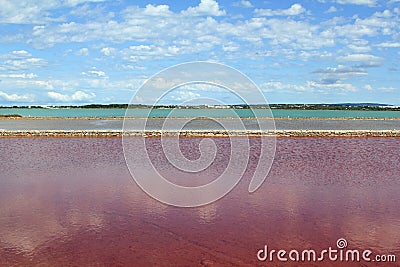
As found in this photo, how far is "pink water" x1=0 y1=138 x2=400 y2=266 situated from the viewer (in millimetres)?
7215

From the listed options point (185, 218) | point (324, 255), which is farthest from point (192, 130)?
point (324, 255)

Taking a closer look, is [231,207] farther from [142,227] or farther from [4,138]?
[4,138]

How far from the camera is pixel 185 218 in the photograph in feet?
30.6

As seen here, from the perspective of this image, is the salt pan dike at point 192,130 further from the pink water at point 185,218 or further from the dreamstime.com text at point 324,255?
the dreamstime.com text at point 324,255

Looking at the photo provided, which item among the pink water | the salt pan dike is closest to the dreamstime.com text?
the pink water

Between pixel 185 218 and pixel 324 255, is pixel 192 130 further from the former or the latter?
pixel 324 255

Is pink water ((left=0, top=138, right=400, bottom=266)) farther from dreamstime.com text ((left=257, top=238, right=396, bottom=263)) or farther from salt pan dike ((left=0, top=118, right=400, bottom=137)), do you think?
salt pan dike ((left=0, top=118, right=400, bottom=137))

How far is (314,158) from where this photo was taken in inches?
741

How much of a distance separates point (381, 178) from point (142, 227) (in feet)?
30.3

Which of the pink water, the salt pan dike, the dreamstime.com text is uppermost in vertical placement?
the salt pan dike

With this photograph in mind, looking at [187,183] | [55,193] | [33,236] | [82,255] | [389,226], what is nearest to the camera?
[82,255]

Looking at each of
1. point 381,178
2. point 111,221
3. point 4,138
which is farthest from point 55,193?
point 4,138

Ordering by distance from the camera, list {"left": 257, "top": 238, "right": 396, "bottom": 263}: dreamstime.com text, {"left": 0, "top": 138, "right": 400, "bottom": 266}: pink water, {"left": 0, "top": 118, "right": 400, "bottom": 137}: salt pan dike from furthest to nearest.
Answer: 1. {"left": 0, "top": 118, "right": 400, "bottom": 137}: salt pan dike
2. {"left": 0, "top": 138, "right": 400, "bottom": 266}: pink water
3. {"left": 257, "top": 238, "right": 396, "bottom": 263}: dreamstime.com text

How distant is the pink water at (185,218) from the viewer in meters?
7.21
